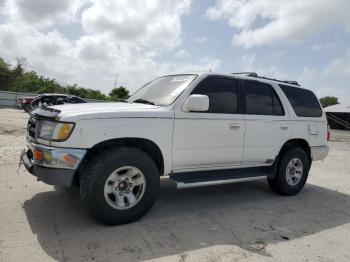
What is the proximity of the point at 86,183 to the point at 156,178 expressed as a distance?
90 centimetres

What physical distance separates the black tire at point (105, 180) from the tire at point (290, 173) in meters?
2.71

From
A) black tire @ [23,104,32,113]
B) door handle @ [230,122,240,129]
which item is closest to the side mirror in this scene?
door handle @ [230,122,240,129]

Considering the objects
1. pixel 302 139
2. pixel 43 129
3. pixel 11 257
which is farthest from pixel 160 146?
pixel 302 139

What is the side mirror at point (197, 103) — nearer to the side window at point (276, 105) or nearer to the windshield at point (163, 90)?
the windshield at point (163, 90)

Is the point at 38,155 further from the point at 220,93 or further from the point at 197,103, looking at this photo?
the point at 220,93

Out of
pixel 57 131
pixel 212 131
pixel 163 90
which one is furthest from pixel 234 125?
pixel 57 131

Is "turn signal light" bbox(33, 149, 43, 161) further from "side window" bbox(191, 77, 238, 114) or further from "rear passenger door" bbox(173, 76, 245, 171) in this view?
"side window" bbox(191, 77, 238, 114)

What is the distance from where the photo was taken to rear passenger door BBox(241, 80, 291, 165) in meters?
5.77

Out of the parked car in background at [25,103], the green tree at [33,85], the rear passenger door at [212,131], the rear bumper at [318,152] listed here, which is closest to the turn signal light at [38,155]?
the rear passenger door at [212,131]

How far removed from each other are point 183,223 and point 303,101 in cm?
366

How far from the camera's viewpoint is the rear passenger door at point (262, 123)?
5770 mm

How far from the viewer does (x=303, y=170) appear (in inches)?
266

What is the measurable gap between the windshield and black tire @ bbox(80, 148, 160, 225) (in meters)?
0.96

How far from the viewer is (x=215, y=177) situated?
5301 millimetres
